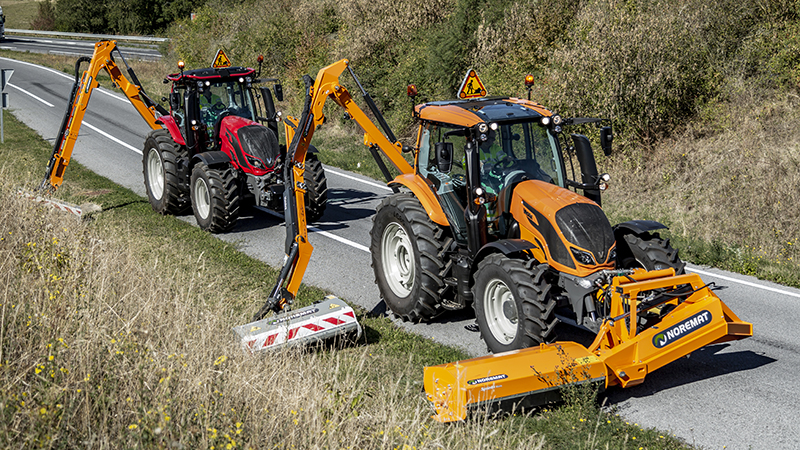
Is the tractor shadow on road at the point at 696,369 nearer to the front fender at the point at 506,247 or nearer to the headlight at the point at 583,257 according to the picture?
the headlight at the point at 583,257

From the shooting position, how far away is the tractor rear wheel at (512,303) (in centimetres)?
591

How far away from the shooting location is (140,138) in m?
21.0

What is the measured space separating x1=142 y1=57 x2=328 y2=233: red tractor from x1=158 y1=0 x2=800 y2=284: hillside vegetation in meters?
5.88

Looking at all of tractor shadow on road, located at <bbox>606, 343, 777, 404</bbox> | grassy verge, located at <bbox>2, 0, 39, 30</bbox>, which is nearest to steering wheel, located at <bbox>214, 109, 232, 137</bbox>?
tractor shadow on road, located at <bbox>606, 343, 777, 404</bbox>

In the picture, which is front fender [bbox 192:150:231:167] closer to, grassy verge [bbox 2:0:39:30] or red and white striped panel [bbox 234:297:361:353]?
red and white striped panel [bbox 234:297:361:353]

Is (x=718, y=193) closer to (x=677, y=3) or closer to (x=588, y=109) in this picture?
(x=588, y=109)

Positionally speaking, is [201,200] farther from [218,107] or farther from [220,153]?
[218,107]

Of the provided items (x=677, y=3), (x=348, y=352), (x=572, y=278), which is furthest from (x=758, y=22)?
(x=348, y=352)

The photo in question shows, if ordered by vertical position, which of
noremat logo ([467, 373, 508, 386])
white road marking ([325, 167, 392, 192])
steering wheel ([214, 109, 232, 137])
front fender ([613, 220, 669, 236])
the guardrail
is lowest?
white road marking ([325, 167, 392, 192])

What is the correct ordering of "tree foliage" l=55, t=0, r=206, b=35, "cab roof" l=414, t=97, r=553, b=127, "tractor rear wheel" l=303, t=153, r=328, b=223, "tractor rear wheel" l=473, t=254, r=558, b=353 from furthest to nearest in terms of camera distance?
"tree foliage" l=55, t=0, r=206, b=35, "tractor rear wheel" l=303, t=153, r=328, b=223, "cab roof" l=414, t=97, r=553, b=127, "tractor rear wheel" l=473, t=254, r=558, b=353

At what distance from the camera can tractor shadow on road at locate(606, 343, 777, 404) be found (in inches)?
242

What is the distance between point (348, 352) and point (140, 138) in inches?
645

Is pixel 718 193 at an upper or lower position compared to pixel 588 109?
lower

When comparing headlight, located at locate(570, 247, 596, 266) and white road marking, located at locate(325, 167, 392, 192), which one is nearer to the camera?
headlight, located at locate(570, 247, 596, 266)
